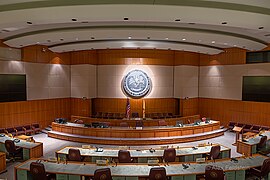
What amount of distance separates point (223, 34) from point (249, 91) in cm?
644

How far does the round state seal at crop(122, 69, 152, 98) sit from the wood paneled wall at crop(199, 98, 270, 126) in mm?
4808

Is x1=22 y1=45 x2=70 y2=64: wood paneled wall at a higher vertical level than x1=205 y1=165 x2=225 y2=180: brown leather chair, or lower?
higher

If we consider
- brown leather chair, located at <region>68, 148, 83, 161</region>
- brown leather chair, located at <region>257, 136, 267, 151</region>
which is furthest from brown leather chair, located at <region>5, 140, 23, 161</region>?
brown leather chair, located at <region>257, 136, 267, 151</region>

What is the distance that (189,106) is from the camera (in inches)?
656

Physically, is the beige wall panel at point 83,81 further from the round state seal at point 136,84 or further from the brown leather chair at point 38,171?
the brown leather chair at point 38,171

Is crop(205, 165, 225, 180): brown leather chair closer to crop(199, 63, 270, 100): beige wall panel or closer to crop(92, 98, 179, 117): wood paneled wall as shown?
crop(199, 63, 270, 100): beige wall panel

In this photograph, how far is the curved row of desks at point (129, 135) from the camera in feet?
37.3

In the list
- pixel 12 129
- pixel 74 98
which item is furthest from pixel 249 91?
pixel 12 129

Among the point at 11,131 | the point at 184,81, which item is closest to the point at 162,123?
the point at 184,81

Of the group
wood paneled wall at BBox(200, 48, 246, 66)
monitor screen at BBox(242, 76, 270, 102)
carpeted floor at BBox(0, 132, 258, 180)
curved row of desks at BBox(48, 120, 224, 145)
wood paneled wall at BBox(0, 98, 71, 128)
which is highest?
wood paneled wall at BBox(200, 48, 246, 66)

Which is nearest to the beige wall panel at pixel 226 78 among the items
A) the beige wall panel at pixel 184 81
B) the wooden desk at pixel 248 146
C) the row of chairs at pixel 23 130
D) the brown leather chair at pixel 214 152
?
the beige wall panel at pixel 184 81

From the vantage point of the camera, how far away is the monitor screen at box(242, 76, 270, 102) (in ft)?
45.0

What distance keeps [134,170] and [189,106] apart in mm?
11460

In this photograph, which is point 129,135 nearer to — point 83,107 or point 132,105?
point 132,105
